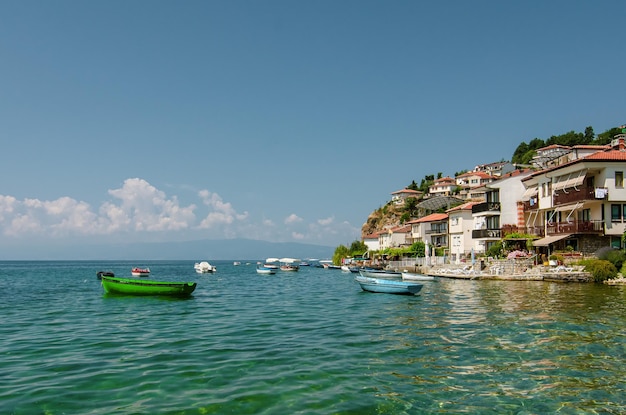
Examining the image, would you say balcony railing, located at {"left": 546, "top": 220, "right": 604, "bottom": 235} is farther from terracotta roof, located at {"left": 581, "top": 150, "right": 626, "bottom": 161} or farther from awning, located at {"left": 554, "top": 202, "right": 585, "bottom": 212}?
terracotta roof, located at {"left": 581, "top": 150, "right": 626, "bottom": 161}

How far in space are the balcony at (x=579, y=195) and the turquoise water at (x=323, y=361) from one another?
20266 mm

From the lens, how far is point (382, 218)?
14738cm

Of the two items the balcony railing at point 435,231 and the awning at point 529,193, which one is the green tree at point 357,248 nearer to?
the balcony railing at point 435,231

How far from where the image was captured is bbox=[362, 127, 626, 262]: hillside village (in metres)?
45.0

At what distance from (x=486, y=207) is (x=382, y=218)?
8025 centimetres

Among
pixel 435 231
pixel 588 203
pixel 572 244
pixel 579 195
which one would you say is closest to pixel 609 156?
pixel 579 195

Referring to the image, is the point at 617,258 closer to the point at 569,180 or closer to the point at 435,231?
the point at 569,180

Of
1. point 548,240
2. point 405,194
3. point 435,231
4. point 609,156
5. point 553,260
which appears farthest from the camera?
point 405,194

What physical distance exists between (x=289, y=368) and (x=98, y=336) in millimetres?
10393

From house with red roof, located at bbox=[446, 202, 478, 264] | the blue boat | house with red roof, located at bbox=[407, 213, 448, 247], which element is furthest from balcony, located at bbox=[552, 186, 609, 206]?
house with red roof, located at bbox=[407, 213, 448, 247]

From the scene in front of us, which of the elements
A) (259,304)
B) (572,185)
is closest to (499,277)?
(572,185)

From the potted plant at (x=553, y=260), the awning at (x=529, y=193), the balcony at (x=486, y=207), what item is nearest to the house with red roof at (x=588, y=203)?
the potted plant at (x=553, y=260)

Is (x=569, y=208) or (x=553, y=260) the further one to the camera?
(x=569, y=208)

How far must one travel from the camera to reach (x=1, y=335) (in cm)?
2097
